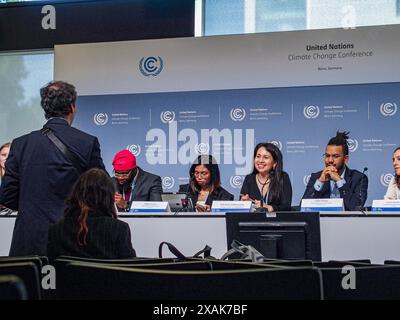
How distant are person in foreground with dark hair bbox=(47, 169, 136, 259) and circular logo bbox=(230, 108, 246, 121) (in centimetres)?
465

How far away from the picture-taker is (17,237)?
3.05m

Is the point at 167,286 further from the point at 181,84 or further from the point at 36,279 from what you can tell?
the point at 181,84

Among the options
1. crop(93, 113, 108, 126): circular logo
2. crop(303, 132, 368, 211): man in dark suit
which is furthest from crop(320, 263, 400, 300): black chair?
crop(93, 113, 108, 126): circular logo

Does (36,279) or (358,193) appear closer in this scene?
(36,279)

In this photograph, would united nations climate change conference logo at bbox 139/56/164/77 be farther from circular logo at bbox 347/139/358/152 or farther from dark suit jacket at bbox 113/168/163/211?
circular logo at bbox 347/139/358/152

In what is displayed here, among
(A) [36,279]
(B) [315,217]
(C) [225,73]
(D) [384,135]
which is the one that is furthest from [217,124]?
(A) [36,279]

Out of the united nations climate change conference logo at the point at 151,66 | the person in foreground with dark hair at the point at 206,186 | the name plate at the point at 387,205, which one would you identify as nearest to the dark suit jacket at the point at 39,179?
the name plate at the point at 387,205

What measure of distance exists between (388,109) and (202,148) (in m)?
2.08

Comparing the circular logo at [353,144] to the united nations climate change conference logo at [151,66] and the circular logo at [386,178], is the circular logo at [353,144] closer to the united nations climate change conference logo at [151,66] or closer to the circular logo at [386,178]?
the circular logo at [386,178]

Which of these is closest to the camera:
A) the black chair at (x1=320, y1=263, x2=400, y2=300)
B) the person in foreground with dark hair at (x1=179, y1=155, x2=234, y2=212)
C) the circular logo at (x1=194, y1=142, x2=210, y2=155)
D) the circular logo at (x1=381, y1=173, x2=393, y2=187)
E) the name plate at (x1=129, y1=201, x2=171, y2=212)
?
the black chair at (x1=320, y1=263, x2=400, y2=300)

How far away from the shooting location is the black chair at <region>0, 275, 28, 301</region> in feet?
3.53

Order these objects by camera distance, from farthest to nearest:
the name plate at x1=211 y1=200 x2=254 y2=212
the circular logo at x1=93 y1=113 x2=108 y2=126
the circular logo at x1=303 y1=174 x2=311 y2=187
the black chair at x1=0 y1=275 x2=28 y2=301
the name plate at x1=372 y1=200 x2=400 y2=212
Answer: the circular logo at x1=93 y1=113 x2=108 y2=126, the circular logo at x1=303 y1=174 x2=311 y2=187, the name plate at x1=211 y1=200 x2=254 y2=212, the name plate at x1=372 y1=200 x2=400 y2=212, the black chair at x1=0 y1=275 x2=28 y2=301
